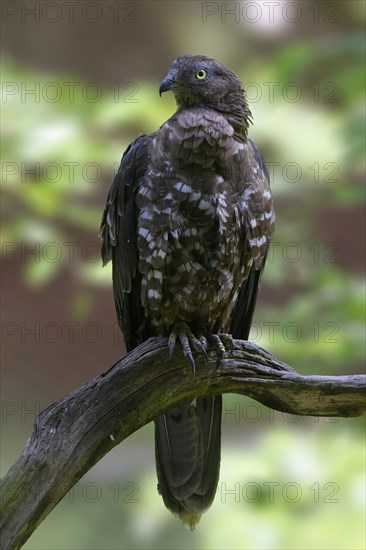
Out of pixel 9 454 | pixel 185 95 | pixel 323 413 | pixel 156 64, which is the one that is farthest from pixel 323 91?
pixel 9 454

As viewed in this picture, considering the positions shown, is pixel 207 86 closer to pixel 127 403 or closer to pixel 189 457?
pixel 127 403

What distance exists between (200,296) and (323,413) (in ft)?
1.90

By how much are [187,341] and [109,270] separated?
1.48m

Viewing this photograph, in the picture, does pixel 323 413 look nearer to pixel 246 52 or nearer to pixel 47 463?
pixel 47 463

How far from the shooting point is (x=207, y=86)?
8.90 feet

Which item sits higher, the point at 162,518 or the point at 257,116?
the point at 257,116

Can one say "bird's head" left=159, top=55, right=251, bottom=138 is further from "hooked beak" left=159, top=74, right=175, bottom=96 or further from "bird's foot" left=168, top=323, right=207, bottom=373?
"bird's foot" left=168, top=323, right=207, bottom=373

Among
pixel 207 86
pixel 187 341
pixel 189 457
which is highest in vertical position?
pixel 207 86

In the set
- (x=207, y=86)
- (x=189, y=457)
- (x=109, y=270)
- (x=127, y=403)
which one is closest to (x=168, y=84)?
(x=207, y=86)

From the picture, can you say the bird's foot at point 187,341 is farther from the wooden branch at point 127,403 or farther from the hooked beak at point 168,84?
the hooked beak at point 168,84

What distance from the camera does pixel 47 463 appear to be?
2.30 m

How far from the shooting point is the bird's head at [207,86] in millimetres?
2713

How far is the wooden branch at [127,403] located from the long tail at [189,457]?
0.38 meters

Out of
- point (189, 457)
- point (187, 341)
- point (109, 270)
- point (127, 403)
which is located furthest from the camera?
point (109, 270)
